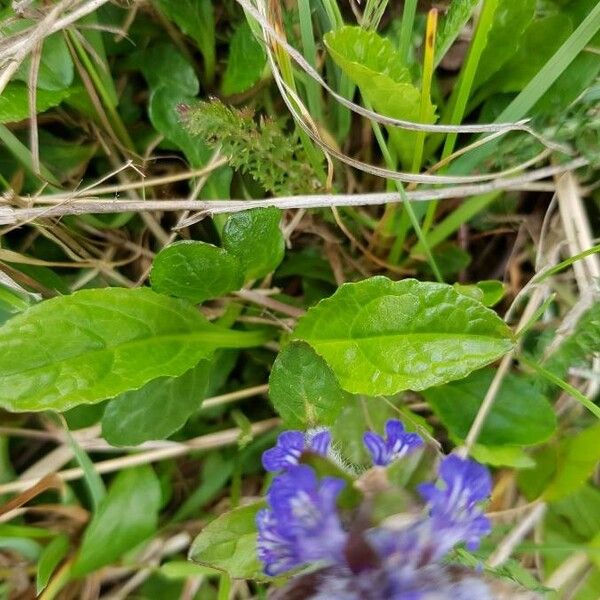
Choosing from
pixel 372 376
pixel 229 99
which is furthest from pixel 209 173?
pixel 372 376

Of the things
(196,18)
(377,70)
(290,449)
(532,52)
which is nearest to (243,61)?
(196,18)

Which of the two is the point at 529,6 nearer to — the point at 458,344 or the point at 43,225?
the point at 458,344

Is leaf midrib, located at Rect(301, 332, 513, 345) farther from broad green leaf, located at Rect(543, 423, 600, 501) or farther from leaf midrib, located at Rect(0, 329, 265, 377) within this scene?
broad green leaf, located at Rect(543, 423, 600, 501)

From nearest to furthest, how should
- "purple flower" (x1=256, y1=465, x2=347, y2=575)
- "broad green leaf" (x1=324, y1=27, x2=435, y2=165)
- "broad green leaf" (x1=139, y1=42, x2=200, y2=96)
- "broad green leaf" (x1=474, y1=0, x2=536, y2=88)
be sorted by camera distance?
"purple flower" (x1=256, y1=465, x2=347, y2=575) → "broad green leaf" (x1=324, y1=27, x2=435, y2=165) → "broad green leaf" (x1=474, y1=0, x2=536, y2=88) → "broad green leaf" (x1=139, y1=42, x2=200, y2=96)

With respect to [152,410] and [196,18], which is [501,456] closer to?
[152,410]

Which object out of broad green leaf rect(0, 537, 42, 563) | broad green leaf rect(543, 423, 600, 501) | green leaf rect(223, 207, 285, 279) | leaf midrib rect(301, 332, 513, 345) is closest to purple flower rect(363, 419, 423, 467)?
leaf midrib rect(301, 332, 513, 345)
